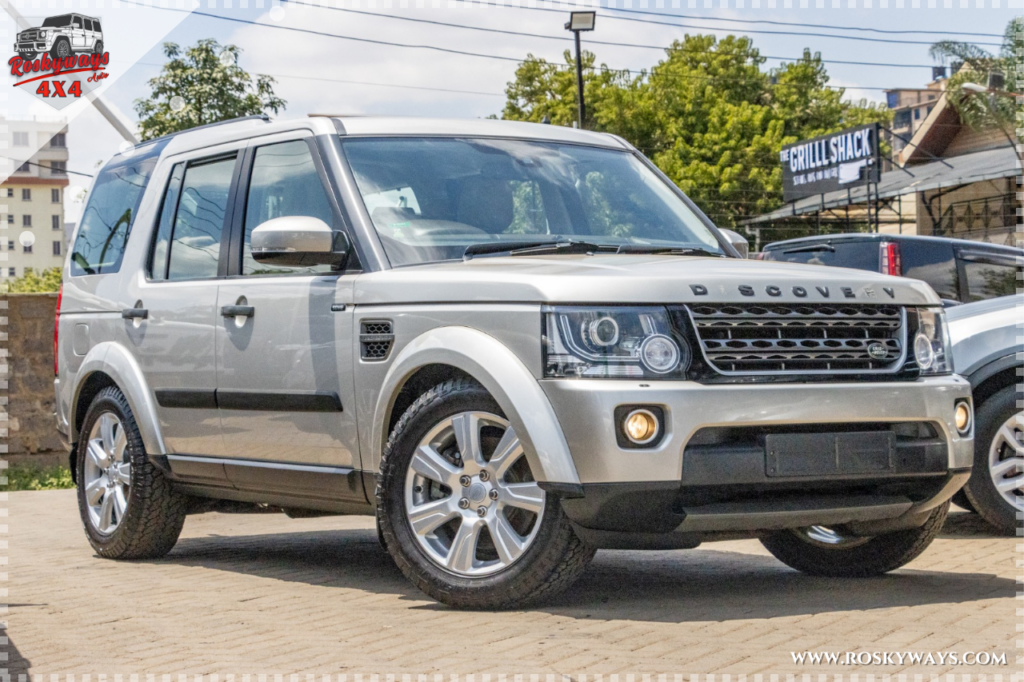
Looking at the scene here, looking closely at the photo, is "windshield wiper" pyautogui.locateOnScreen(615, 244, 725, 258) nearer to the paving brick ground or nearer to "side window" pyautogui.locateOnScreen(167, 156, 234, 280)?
the paving brick ground

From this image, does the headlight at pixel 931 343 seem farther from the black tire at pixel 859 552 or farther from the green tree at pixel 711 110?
the green tree at pixel 711 110

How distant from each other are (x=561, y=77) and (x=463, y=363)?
60531mm

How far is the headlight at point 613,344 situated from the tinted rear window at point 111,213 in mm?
3458

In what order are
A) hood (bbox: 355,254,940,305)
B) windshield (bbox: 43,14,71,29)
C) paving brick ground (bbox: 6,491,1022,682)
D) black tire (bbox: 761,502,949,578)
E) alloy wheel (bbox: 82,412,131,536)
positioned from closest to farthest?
paving brick ground (bbox: 6,491,1022,682)
hood (bbox: 355,254,940,305)
black tire (bbox: 761,502,949,578)
alloy wheel (bbox: 82,412,131,536)
windshield (bbox: 43,14,71,29)

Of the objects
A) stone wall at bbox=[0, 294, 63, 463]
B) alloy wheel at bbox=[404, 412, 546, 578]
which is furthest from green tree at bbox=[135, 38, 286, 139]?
alloy wheel at bbox=[404, 412, 546, 578]

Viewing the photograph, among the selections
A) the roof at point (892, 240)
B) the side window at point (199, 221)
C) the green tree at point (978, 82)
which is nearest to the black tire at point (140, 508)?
the side window at point (199, 221)

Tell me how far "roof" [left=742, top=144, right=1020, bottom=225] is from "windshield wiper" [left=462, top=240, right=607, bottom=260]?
105 ft

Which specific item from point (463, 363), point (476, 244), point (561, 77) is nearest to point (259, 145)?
point (476, 244)

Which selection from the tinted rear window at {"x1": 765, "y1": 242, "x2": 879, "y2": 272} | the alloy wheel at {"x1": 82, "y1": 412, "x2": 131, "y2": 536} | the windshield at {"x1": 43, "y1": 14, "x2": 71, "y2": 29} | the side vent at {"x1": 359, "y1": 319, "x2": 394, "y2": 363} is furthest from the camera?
the windshield at {"x1": 43, "y1": 14, "x2": 71, "y2": 29}

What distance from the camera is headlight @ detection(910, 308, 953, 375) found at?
531 cm

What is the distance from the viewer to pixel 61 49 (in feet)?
75.7

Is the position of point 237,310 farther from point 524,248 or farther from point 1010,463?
point 1010,463

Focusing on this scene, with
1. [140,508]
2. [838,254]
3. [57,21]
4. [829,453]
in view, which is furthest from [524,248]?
[57,21]

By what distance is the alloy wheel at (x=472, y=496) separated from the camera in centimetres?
495
